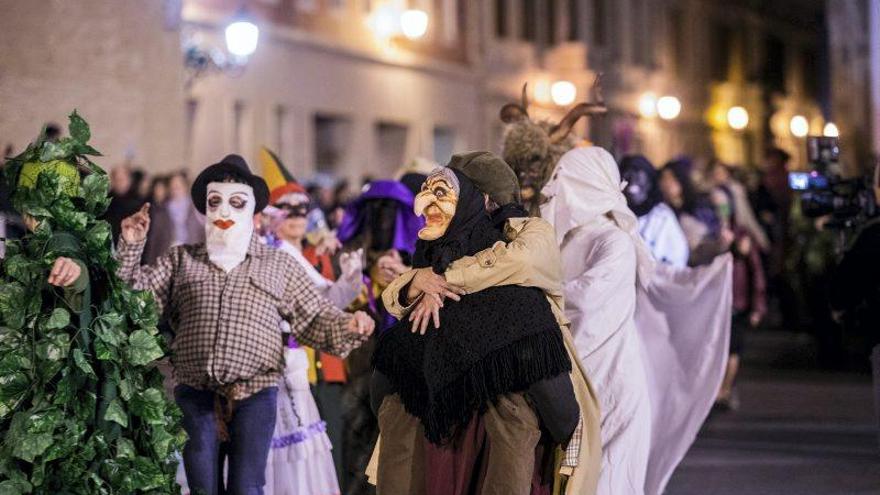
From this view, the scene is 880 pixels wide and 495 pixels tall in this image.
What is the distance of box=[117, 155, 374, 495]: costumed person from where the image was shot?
920 cm

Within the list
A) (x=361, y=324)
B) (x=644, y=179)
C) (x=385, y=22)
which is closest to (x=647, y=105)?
(x=385, y=22)

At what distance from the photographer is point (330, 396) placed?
36.4 ft

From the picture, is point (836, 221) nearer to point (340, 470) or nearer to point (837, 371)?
point (340, 470)

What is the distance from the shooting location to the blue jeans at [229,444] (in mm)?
9195

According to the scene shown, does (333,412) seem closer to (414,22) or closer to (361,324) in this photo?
(361,324)

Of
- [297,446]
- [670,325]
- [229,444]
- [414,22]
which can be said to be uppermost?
[414,22]

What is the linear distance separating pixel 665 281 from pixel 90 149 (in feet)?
15.2

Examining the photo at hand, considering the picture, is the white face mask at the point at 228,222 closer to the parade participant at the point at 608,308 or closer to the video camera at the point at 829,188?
the parade participant at the point at 608,308

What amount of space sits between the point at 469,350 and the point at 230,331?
1.90 meters

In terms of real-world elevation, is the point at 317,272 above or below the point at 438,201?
below

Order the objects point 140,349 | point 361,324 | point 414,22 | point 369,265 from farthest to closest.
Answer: point 414,22
point 369,265
point 361,324
point 140,349

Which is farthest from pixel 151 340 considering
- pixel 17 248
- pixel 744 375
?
pixel 744 375

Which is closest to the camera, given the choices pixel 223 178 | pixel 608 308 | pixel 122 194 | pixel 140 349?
pixel 140 349

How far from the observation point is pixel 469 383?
759cm
